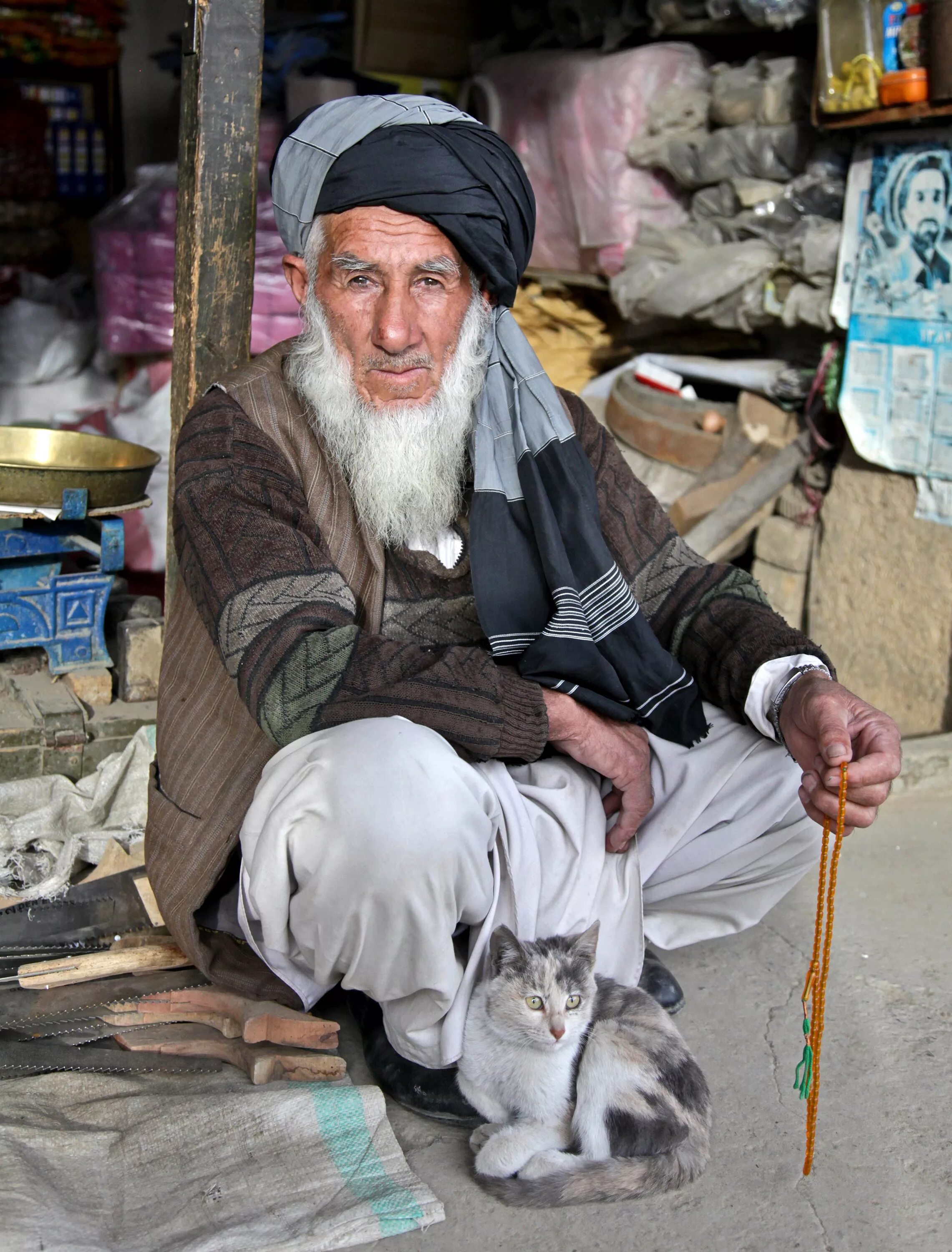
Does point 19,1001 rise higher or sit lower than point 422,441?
lower

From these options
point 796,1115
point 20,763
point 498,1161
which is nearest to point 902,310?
point 796,1115

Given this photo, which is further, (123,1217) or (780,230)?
(780,230)

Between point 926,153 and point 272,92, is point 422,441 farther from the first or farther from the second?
point 272,92

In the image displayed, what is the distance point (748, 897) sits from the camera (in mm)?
2508

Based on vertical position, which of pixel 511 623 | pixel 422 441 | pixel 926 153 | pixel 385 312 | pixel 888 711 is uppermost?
pixel 926 153

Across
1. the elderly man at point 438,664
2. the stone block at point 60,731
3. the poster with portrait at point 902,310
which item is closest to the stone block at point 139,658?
the stone block at point 60,731

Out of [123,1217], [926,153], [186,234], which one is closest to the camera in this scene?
[123,1217]

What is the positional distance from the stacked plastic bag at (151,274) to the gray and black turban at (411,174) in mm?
2520

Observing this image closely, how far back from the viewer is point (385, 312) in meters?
2.28

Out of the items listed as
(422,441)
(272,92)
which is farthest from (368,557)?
(272,92)

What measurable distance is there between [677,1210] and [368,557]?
1.22 metres

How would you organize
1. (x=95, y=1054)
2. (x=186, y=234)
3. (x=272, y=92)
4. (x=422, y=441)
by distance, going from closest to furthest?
(x=95, y=1054)
(x=422, y=441)
(x=186, y=234)
(x=272, y=92)

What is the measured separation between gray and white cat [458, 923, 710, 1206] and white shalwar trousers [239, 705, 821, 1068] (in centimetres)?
8

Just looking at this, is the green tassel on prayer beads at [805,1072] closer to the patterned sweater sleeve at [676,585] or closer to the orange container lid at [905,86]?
the patterned sweater sleeve at [676,585]
